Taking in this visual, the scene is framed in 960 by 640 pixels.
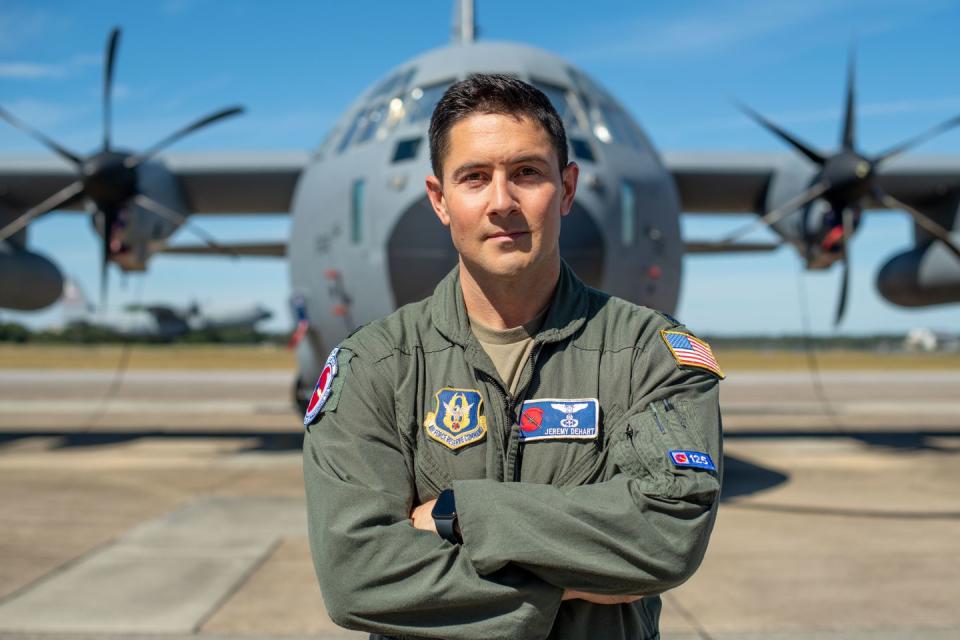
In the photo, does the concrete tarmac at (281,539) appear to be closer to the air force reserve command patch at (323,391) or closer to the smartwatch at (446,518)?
the air force reserve command patch at (323,391)

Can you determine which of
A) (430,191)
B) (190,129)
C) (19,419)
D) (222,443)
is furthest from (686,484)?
(19,419)

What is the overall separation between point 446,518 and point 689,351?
697 millimetres

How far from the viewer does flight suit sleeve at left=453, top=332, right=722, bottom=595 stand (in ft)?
5.56

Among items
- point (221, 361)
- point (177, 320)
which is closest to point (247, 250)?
point (221, 361)

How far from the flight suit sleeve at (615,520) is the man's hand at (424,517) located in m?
0.12

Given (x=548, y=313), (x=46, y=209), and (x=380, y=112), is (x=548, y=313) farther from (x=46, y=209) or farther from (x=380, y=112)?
(x=46, y=209)

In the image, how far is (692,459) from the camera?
180 centimetres

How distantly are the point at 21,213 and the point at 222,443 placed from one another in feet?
19.6

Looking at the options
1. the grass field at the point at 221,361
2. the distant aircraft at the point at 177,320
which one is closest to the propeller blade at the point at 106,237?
the grass field at the point at 221,361

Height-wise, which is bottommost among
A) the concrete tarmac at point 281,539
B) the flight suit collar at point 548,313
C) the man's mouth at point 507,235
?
the concrete tarmac at point 281,539

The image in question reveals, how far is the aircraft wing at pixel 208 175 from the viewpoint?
43.4ft

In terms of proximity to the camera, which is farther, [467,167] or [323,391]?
[323,391]

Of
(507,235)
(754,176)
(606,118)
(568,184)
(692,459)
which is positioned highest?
(606,118)

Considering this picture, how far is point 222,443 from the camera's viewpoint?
13.5m
